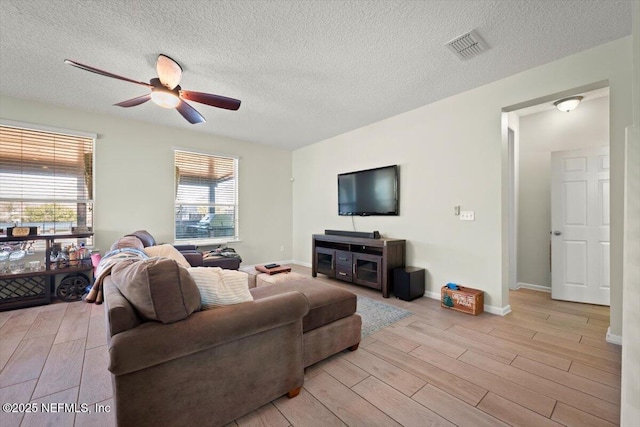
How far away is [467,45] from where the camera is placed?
7.49 ft

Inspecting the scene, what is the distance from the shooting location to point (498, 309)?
2.91 metres

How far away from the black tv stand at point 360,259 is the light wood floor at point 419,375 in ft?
2.89

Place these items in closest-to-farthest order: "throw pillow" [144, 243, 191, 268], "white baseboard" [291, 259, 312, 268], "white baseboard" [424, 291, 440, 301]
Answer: "throw pillow" [144, 243, 191, 268], "white baseboard" [424, 291, 440, 301], "white baseboard" [291, 259, 312, 268]

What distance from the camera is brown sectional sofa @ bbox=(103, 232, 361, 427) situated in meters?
1.09

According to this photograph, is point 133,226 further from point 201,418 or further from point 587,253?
point 587,253

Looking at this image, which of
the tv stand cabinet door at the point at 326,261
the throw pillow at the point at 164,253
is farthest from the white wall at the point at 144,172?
the tv stand cabinet door at the point at 326,261

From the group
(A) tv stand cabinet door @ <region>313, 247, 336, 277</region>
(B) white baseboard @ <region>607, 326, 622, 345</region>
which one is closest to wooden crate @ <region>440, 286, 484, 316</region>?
(B) white baseboard @ <region>607, 326, 622, 345</region>

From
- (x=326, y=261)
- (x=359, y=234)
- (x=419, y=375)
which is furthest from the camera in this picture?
(x=326, y=261)

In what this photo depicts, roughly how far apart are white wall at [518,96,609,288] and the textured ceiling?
1.63m

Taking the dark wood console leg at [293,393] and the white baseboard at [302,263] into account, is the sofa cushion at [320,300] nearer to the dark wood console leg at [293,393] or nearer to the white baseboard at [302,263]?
the dark wood console leg at [293,393]

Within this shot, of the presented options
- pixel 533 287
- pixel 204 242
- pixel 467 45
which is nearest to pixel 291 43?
pixel 467 45

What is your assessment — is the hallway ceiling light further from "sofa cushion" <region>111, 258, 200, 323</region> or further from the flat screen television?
"sofa cushion" <region>111, 258, 200, 323</region>

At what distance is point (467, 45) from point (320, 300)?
251 cm

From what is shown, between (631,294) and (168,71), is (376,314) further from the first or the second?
(168,71)
